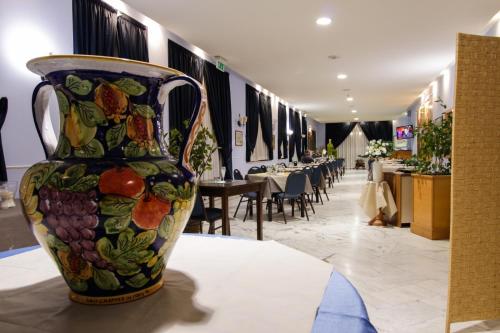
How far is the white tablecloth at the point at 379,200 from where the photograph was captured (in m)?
4.98

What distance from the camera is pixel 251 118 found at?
376 inches

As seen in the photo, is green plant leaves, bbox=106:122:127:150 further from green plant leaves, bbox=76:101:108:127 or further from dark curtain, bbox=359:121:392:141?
dark curtain, bbox=359:121:392:141

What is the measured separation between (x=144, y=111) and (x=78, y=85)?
4.2 inches

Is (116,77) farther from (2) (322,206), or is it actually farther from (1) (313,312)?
(2) (322,206)

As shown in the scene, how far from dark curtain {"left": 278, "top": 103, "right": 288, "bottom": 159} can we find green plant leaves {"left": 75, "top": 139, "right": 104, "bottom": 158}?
1248cm

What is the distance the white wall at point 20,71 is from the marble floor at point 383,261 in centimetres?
270

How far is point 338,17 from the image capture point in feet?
16.7

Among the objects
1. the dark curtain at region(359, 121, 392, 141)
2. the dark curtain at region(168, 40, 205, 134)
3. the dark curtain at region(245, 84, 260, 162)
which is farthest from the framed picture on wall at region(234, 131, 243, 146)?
the dark curtain at region(359, 121, 392, 141)

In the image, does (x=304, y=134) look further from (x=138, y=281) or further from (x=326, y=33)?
(x=138, y=281)

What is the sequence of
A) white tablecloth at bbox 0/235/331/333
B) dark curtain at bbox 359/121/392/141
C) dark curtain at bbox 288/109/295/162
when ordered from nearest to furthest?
1. white tablecloth at bbox 0/235/331/333
2. dark curtain at bbox 288/109/295/162
3. dark curtain at bbox 359/121/392/141

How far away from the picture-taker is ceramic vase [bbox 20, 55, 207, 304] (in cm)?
49

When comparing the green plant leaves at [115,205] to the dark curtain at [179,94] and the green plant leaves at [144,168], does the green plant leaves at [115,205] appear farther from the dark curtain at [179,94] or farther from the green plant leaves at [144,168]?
the dark curtain at [179,94]

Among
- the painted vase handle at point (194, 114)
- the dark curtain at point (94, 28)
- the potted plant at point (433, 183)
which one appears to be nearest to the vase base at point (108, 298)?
the painted vase handle at point (194, 114)

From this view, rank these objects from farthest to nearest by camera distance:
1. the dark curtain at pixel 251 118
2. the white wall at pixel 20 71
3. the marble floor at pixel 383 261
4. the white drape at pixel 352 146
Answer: the white drape at pixel 352 146 → the dark curtain at pixel 251 118 → the white wall at pixel 20 71 → the marble floor at pixel 383 261
